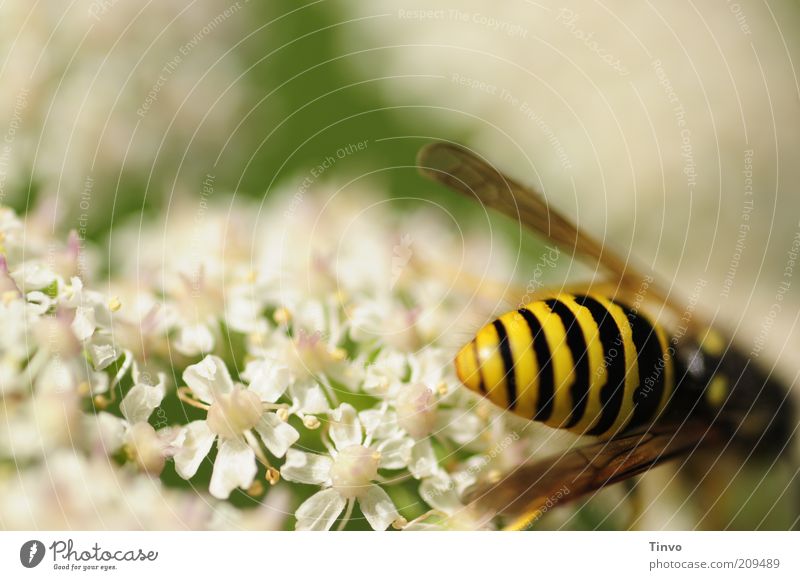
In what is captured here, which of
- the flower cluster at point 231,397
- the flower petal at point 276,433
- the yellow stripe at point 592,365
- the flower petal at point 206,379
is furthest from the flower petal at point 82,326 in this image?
the yellow stripe at point 592,365

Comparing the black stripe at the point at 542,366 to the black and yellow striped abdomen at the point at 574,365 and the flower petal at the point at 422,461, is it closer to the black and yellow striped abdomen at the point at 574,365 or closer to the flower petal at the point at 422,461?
the black and yellow striped abdomen at the point at 574,365

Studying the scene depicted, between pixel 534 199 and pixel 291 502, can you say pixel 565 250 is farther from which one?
pixel 291 502

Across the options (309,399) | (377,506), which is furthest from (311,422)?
(377,506)

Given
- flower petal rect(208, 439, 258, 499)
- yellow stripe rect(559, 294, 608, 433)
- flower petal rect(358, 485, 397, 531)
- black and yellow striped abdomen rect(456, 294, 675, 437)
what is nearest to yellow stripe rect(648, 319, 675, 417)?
black and yellow striped abdomen rect(456, 294, 675, 437)

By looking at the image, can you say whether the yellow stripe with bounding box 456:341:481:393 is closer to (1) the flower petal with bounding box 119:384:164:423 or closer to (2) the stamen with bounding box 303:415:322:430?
(2) the stamen with bounding box 303:415:322:430

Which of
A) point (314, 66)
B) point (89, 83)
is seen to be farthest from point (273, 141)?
point (89, 83)

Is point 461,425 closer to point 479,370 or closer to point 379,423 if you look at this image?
point 379,423
